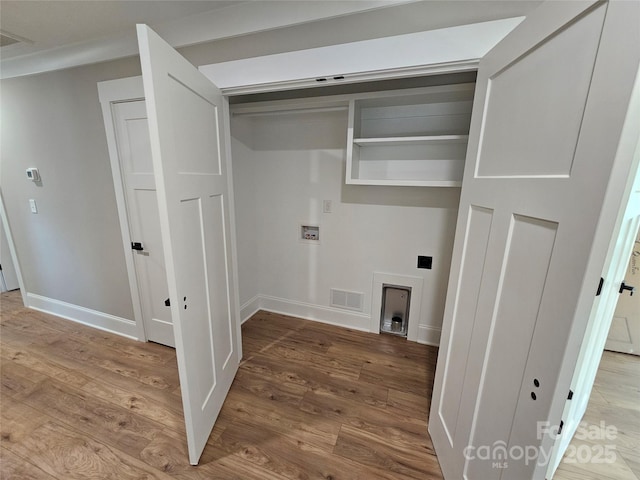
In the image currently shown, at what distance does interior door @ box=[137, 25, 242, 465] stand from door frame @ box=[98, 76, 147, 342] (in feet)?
2.58

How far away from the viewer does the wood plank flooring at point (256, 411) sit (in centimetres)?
134

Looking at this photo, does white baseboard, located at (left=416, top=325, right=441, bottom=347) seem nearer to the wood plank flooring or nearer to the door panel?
the wood plank flooring

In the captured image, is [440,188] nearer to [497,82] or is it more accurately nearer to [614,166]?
[497,82]

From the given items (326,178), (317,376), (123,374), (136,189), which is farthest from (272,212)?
(123,374)

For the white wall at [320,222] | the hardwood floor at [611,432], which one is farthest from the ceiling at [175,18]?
the hardwood floor at [611,432]

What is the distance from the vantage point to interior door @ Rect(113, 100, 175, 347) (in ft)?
6.24

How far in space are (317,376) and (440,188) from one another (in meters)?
1.76

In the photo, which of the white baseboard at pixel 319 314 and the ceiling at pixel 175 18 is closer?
the ceiling at pixel 175 18

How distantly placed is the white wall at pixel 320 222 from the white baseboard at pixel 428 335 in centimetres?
4

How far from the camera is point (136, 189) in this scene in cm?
201

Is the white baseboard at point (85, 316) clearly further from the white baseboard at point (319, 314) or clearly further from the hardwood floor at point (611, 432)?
the hardwood floor at point (611, 432)

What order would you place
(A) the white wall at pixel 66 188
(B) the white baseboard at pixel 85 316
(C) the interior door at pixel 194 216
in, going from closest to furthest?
(C) the interior door at pixel 194 216 → (A) the white wall at pixel 66 188 → (B) the white baseboard at pixel 85 316

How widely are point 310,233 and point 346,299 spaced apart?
752 millimetres

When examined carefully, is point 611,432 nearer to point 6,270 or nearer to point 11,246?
point 11,246
